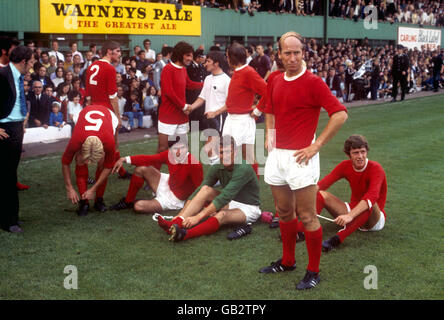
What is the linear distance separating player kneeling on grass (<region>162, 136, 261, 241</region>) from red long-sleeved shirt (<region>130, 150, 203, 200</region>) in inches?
22.6

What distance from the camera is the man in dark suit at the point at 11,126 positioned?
5.51m

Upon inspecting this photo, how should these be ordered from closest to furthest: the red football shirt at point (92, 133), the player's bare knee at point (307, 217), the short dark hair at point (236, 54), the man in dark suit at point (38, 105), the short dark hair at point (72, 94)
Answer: the player's bare knee at point (307, 217), the red football shirt at point (92, 133), the short dark hair at point (236, 54), the man in dark suit at point (38, 105), the short dark hair at point (72, 94)

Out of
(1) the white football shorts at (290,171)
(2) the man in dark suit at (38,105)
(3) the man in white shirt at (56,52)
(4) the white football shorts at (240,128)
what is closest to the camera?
(1) the white football shorts at (290,171)

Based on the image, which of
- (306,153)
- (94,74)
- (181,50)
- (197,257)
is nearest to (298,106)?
(306,153)

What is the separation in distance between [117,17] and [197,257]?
42.9ft

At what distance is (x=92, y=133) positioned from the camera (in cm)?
606

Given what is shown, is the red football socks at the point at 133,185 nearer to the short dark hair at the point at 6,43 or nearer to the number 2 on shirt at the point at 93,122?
the number 2 on shirt at the point at 93,122

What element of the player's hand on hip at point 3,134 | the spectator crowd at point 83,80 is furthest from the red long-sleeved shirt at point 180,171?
the spectator crowd at point 83,80

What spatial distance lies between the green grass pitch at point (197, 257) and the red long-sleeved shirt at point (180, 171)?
51cm

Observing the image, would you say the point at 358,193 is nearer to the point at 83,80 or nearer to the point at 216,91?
the point at 216,91

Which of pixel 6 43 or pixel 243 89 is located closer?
pixel 6 43

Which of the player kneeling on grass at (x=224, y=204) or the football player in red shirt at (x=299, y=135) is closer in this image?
the football player in red shirt at (x=299, y=135)

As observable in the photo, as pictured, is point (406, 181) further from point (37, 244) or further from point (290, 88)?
point (37, 244)

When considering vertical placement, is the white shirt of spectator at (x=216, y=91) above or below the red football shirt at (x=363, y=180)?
above
